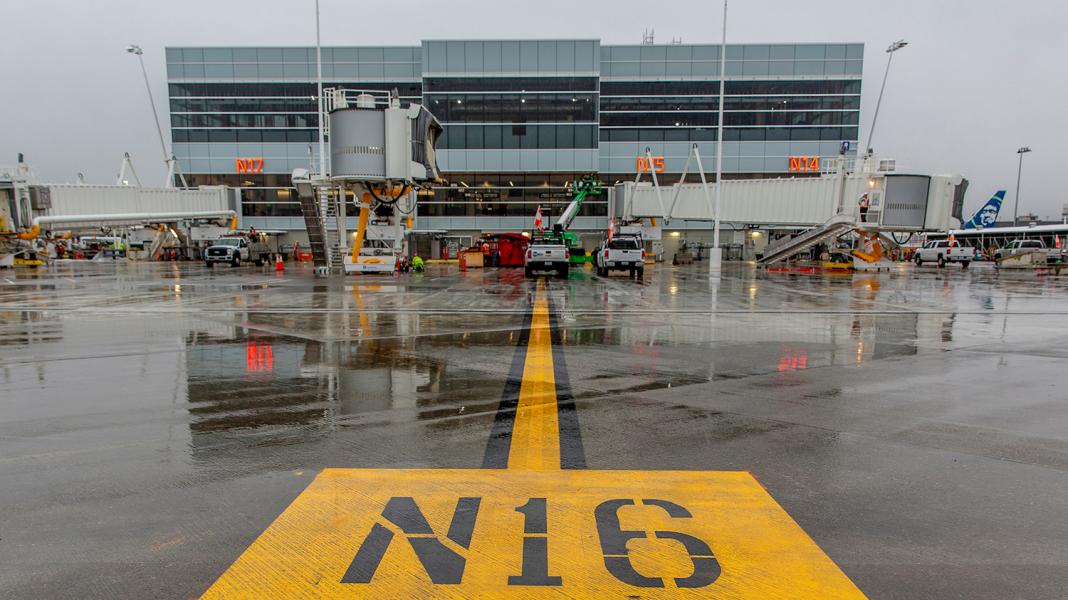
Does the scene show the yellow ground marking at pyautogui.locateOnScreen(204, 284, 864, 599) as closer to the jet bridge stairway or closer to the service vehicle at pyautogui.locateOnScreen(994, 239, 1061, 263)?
the jet bridge stairway

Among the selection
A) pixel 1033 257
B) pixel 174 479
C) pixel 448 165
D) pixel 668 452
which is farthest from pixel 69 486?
pixel 1033 257

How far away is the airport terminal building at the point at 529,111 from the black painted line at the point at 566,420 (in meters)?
51.7

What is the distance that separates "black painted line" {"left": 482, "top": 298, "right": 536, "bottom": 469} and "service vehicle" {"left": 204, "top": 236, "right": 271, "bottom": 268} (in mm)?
38672

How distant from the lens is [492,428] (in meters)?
4.95

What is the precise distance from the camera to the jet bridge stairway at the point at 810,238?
33.8 m

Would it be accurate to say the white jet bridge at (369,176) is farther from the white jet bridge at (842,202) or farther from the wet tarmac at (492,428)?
the white jet bridge at (842,202)

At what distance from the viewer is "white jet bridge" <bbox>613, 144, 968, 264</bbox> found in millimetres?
32469

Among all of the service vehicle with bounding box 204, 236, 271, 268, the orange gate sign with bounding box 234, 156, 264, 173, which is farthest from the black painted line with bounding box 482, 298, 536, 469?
the orange gate sign with bounding box 234, 156, 264, 173

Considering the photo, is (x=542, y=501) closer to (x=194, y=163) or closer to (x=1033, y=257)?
(x=1033, y=257)

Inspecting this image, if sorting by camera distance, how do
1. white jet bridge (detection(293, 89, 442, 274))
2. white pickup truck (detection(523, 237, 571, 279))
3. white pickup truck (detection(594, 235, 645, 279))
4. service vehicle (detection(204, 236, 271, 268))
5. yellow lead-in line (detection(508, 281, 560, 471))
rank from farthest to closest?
service vehicle (detection(204, 236, 271, 268)) < white pickup truck (detection(594, 235, 645, 279)) < white jet bridge (detection(293, 89, 442, 274)) < white pickup truck (detection(523, 237, 571, 279)) < yellow lead-in line (detection(508, 281, 560, 471))

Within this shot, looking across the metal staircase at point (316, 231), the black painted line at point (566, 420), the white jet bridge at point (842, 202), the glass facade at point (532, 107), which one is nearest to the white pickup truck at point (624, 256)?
the white jet bridge at point (842, 202)

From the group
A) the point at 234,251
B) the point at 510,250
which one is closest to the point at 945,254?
the point at 510,250

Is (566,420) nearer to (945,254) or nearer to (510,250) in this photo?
(510,250)

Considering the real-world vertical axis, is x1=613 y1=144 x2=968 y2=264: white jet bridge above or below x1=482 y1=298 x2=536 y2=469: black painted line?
above
